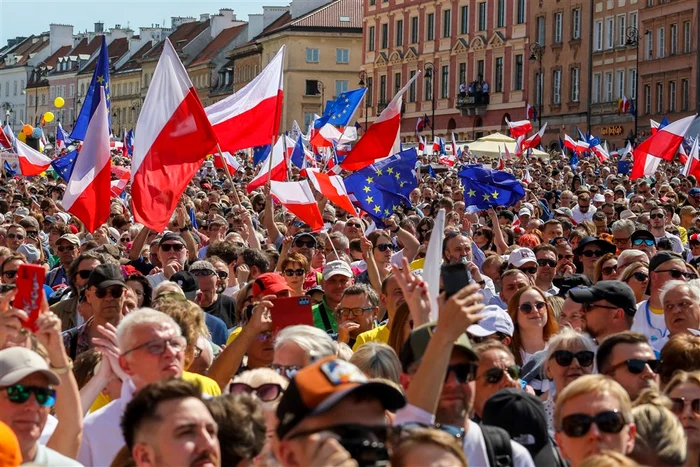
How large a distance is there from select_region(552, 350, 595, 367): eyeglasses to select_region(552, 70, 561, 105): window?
63806 mm

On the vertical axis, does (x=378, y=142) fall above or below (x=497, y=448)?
above

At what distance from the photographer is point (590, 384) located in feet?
17.2

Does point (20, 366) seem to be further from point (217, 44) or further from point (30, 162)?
point (217, 44)

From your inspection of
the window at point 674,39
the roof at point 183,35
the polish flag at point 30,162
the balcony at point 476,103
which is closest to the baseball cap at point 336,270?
the polish flag at point 30,162

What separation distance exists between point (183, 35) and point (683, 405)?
117783 mm

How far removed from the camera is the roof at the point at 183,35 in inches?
4675

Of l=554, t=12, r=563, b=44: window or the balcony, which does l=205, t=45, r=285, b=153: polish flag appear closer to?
l=554, t=12, r=563, b=44: window

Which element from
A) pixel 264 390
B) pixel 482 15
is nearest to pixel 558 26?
pixel 482 15

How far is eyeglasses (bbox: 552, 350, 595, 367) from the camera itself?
21.8ft

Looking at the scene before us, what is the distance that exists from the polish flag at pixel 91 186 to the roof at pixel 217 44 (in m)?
98.7

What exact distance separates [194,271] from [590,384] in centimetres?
531

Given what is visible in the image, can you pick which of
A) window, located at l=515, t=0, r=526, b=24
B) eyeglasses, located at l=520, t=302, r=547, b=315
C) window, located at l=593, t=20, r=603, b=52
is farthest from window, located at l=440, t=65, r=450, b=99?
eyeglasses, located at l=520, t=302, r=547, b=315

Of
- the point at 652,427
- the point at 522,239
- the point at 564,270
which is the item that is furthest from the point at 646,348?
Answer: the point at 522,239

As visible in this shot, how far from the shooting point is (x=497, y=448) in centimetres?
519
